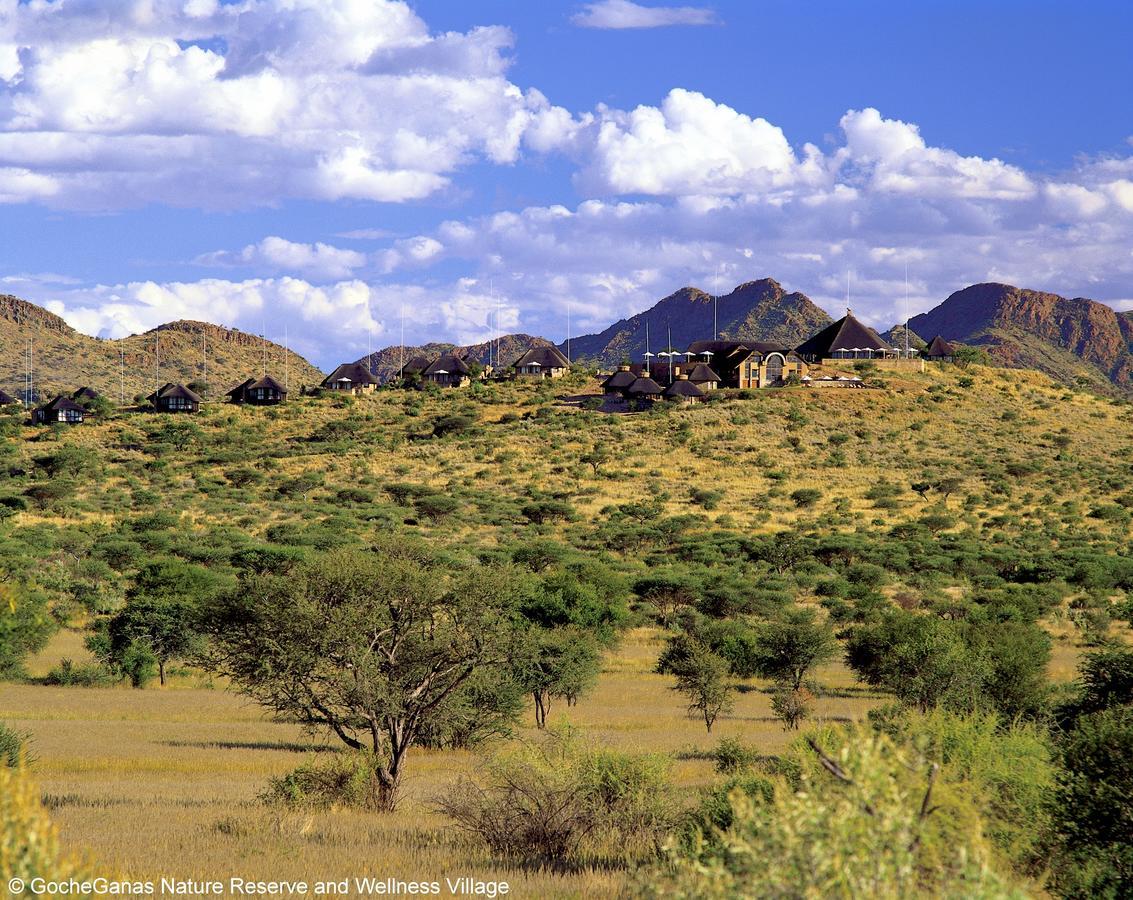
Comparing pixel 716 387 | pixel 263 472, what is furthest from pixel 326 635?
pixel 716 387

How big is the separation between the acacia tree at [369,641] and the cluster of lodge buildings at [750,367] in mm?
95041

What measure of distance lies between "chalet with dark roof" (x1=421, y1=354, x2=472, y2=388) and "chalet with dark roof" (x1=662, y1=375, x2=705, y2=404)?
26.4 meters

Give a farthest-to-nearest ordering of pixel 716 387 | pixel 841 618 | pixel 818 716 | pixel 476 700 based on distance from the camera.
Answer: pixel 716 387, pixel 841 618, pixel 818 716, pixel 476 700

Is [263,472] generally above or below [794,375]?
below

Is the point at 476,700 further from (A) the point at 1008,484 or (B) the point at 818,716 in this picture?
(A) the point at 1008,484

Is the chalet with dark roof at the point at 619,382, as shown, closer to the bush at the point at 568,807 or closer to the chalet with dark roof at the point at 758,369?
the chalet with dark roof at the point at 758,369

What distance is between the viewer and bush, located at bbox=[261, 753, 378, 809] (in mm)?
22500

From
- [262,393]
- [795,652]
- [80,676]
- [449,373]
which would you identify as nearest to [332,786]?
[795,652]

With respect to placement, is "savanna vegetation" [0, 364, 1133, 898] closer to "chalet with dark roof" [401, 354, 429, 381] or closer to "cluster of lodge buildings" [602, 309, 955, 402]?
"cluster of lodge buildings" [602, 309, 955, 402]

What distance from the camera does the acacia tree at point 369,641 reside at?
23109 mm

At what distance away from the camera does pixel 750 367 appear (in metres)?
123

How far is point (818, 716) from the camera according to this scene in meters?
38.6

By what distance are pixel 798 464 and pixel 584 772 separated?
8370 centimetres

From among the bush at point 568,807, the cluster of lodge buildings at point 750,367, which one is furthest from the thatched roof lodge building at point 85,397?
the bush at point 568,807
